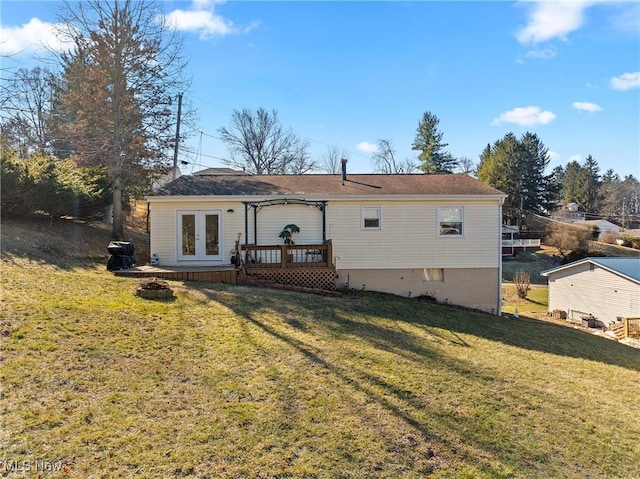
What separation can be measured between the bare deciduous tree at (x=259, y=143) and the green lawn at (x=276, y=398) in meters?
30.8

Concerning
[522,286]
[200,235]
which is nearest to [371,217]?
[200,235]

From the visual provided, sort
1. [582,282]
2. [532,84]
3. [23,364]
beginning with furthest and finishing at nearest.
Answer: [582,282] → [532,84] → [23,364]

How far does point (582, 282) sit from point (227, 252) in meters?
22.8

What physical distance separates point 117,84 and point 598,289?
93.8 feet

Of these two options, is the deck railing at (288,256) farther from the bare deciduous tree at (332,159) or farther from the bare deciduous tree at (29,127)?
the bare deciduous tree at (332,159)

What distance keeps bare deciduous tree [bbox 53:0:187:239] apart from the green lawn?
10245 millimetres

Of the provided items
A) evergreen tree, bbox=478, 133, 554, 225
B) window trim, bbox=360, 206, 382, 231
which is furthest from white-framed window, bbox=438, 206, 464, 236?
evergreen tree, bbox=478, 133, 554, 225

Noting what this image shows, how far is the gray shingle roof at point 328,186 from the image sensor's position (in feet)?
44.1

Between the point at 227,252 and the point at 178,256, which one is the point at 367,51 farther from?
the point at 178,256

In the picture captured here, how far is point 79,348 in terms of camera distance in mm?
5312

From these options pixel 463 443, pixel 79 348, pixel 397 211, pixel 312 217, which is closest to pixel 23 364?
pixel 79 348

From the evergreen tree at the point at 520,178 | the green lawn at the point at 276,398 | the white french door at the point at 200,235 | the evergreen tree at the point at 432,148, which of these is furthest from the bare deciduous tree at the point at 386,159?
the green lawn at the point at 276,398

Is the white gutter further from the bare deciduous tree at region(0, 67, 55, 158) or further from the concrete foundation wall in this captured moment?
the bare deciduous tree at region(0, 67, 55, 158)

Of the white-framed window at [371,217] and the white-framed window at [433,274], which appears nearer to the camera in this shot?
the white-framed window at [371,217]
